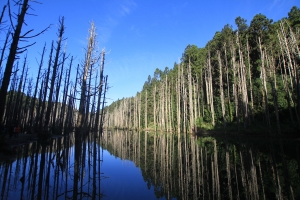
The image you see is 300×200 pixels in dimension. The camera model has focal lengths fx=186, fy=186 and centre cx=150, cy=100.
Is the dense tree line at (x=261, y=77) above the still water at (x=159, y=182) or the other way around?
above

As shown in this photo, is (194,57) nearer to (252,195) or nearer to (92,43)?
(92,43)

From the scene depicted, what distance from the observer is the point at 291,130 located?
1706 cm

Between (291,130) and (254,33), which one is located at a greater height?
(254,33)

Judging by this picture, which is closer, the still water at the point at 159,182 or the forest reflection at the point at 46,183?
the forest reflection at the point at 46,183

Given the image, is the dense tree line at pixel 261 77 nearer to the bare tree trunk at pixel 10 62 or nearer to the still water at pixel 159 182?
the still water at pixel 159 182

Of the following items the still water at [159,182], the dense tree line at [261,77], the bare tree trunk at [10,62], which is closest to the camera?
the still water at [159,182]

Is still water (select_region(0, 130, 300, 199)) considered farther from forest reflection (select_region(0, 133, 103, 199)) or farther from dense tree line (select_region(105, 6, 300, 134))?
dense tree line (select_region(105, 6, 300, 134))

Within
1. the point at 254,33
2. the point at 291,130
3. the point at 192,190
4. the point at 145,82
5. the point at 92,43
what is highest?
the point at 145,82

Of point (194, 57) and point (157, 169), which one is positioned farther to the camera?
point (194, 57)

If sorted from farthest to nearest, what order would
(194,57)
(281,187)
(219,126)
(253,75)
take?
(194,57)
(253,75)
(219,126)
(281,187)

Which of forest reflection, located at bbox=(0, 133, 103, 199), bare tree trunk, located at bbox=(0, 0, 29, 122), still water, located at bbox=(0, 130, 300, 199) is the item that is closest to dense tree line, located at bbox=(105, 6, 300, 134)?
still water, located at bbox=(0, 130, 300, 199)

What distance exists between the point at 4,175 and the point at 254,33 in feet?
91.8

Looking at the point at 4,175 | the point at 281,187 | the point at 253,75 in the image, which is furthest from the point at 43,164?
the point at 253,75

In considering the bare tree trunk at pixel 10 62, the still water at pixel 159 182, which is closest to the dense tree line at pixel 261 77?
the still water at pixel 159 182
